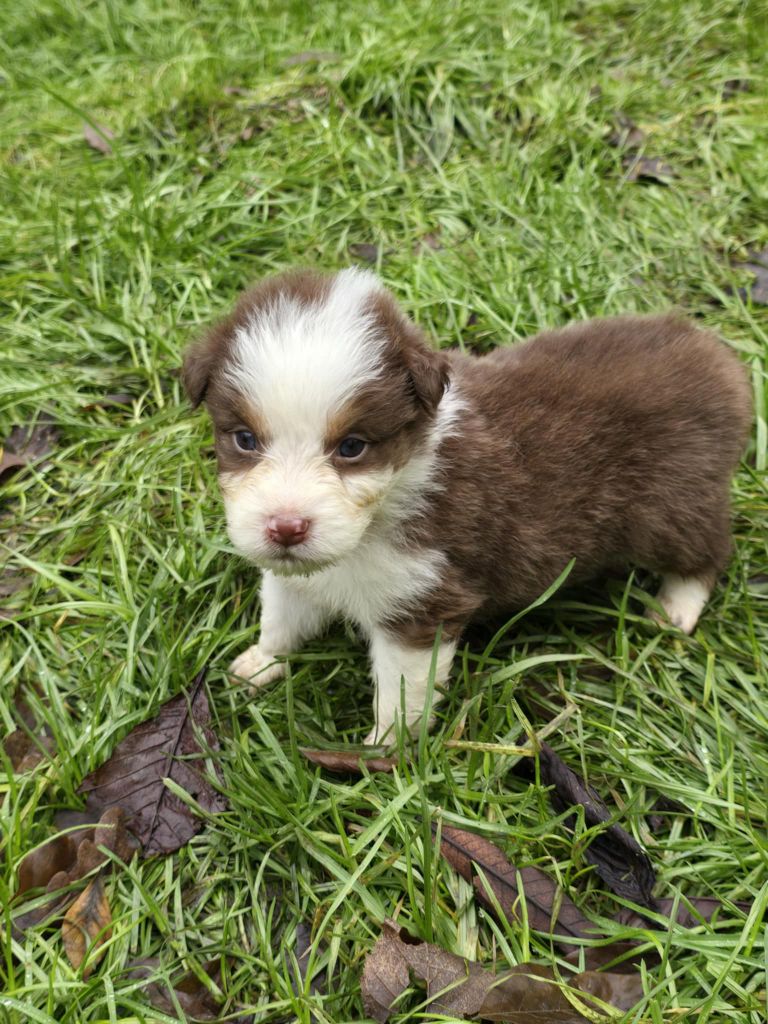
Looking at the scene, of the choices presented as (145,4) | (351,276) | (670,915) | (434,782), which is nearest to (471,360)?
(351,276)

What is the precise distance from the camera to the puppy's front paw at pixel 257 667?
12.9ft

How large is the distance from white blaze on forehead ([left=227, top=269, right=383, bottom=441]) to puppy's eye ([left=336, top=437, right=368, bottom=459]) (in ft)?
0.41

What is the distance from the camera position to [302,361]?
282cm

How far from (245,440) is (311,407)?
36 cm

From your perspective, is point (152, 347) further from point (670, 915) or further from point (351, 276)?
point (670, 915)

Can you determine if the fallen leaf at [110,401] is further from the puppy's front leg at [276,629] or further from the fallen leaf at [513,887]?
the fallen leaf at [513,887]

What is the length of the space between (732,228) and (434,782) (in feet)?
13.9

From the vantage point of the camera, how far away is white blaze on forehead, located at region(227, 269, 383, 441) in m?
2.84

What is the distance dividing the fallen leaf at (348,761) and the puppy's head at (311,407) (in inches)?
38.4

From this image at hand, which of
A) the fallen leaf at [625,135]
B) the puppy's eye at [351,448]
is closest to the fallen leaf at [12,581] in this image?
the puppy's eye at [351,448]

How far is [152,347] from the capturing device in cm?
512

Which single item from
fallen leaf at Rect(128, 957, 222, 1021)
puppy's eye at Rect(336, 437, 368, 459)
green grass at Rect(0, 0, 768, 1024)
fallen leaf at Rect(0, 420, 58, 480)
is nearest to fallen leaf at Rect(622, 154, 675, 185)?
green grass at Rect(0, 0, 768, 1024)

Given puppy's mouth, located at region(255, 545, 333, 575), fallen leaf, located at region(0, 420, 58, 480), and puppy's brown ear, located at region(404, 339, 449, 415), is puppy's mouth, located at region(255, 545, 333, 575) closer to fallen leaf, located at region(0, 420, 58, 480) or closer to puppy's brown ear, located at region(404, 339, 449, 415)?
puppy's brown ear, located at region(404, 339, 449, 415)

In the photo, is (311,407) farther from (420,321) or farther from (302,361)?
(420,321)
